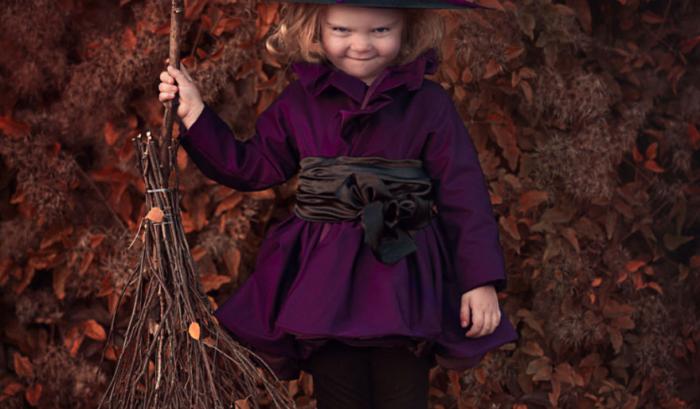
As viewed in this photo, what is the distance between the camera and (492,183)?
337cm

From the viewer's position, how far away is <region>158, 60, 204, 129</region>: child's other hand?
2393mm

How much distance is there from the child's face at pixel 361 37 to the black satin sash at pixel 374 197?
21 centimetres

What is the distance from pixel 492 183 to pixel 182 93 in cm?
126

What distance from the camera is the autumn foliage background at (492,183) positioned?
326 centimetres

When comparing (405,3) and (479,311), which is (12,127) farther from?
(479,311)

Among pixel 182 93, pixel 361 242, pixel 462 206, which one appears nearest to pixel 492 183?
pixel 462 206

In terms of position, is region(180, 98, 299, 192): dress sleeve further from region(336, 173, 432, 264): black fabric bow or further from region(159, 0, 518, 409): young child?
region(336, 173, 432, 264): black fabric bow

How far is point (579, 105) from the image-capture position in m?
3.40

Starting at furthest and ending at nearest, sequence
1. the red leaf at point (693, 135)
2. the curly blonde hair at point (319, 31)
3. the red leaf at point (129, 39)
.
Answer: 1. the red leaf at point (693, 135)
2. the red leaf at point (129, 39)
3. the curly blonde hair at point (319, 31)

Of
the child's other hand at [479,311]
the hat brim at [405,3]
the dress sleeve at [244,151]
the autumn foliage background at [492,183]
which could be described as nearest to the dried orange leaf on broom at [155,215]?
the dress sleeve at [244,151]

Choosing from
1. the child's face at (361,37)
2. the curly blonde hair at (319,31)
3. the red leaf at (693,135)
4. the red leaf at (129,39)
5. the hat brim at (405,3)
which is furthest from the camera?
the red leaf at (693,135)

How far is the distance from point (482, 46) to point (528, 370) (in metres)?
1.00

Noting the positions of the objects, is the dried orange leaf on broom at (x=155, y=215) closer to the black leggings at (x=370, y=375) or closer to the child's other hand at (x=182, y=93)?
the child's other hand at (x=182, y=93)

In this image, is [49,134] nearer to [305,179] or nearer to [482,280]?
[305,179]
